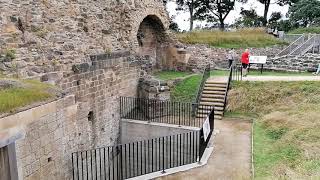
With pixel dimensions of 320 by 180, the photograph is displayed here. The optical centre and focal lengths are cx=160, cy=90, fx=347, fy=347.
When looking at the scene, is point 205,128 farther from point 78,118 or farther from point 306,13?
point 306,13

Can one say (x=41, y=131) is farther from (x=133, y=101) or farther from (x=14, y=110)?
(x=133, y=101)

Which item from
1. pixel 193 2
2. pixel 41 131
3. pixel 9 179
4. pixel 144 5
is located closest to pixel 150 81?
pixel 144 5

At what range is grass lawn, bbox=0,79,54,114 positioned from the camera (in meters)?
6.64

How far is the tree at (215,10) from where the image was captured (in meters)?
45.9

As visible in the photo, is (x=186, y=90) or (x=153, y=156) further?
(x=186, y=90)

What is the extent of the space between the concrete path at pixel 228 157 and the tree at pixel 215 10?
113ft

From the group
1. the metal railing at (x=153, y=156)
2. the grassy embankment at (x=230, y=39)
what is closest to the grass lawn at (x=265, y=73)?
the grassy embankment at (x=230, y=39)

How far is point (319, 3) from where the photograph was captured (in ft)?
142

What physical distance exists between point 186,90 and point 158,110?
8.52 feet

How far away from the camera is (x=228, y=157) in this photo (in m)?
10.2

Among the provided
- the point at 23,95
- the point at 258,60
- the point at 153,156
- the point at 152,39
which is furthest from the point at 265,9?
the point at 23,95

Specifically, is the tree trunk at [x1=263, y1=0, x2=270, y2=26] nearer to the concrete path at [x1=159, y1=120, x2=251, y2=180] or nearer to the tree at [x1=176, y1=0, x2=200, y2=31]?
the tree at [x1=176, y1=0, x2=200, y2=31]

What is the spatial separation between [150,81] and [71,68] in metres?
4.94

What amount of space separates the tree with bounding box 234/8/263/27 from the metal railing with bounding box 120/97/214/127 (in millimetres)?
33941
